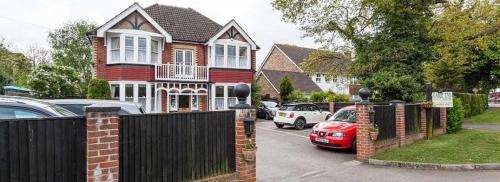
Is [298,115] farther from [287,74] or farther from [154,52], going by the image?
[287,74]

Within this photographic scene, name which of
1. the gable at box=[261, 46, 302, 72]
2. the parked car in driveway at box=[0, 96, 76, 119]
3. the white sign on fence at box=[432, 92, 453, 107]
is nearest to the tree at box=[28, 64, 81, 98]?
the parked car in driveway at box=[0, 96, 76, 119]

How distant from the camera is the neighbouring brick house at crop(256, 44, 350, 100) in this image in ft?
118

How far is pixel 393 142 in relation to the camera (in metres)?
10.8

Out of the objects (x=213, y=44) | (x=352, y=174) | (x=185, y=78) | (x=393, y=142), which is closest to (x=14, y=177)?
(x=352, y=174)

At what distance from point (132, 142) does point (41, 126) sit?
1135 millimetres

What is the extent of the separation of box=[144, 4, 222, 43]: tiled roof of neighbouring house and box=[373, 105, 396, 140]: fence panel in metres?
15.3

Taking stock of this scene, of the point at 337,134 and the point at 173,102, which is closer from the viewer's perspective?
the point at 337,134

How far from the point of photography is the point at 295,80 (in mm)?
38938

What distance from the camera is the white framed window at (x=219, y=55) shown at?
23.6 m

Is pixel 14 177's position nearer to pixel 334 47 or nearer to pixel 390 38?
pixel 390 38

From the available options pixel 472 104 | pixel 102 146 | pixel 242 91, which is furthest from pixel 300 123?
pixel 102 146

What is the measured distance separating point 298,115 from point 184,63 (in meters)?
9.02

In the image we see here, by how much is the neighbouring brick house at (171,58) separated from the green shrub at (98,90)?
1.56 meters

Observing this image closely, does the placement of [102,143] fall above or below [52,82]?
below
